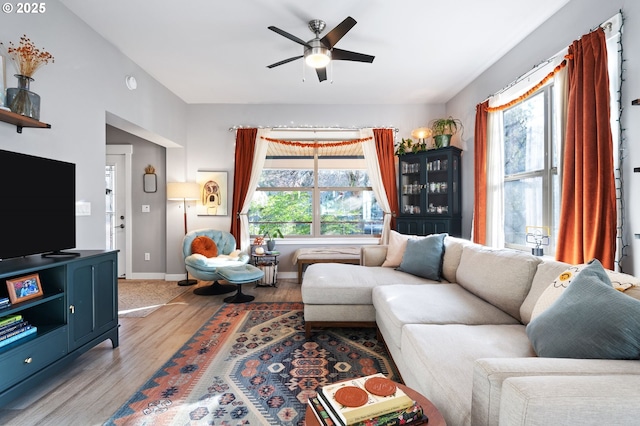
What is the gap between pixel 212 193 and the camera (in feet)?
15.5

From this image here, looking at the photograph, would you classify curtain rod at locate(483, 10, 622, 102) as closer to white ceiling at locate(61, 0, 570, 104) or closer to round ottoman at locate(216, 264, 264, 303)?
white ceiling at locate(61, 0, 570, 104)

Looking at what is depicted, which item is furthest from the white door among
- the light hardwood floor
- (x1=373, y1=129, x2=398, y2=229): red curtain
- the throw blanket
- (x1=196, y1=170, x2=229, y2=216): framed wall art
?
(x1=373, y1=129, x2=398, y2=229): red curtain

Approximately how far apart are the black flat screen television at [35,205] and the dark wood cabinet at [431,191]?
3841 millimetres

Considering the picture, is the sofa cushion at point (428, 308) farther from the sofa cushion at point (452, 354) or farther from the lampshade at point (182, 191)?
the lampshade at point (182, 191)

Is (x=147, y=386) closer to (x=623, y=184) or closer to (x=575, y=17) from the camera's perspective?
(x=623, y=184)

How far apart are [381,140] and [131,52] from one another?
3.34 metres

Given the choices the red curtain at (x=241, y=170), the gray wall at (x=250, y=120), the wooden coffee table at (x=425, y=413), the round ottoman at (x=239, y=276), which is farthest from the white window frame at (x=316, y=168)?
the wooden coffee table at (x=425, y=413)

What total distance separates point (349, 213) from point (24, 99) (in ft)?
12.9

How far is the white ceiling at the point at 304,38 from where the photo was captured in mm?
2488

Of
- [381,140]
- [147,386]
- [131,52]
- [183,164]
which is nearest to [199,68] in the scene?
[131,52]

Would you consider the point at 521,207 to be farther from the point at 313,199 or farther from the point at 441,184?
the point at 313,199

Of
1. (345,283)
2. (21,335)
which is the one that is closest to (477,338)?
(345,283)

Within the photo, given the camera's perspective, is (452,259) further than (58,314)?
Yes

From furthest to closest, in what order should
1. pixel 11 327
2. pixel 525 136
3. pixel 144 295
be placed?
pixel 144 295 → pixel 525 136 → pixel 11 327
